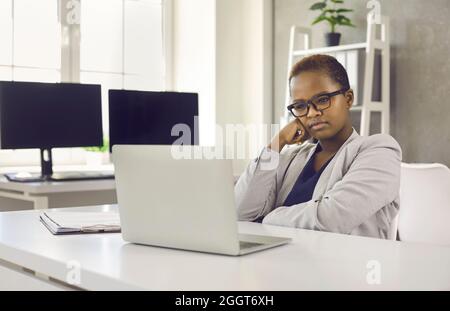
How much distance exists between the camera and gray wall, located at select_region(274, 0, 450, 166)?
11.8ft

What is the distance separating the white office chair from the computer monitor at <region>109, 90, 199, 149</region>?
59.8 inches

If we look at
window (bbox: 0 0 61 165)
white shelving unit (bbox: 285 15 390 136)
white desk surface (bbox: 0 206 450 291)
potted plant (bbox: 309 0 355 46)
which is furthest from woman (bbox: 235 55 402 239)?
window (bbox: 0 0 61 165)

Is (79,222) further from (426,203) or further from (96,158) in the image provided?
(96,158)

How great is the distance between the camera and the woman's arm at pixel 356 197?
60.4 inches

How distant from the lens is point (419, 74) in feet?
12.2

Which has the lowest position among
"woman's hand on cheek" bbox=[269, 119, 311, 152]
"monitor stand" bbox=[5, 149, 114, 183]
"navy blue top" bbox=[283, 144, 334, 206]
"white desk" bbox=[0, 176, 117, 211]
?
"white desk" bbox=[0, 176, 117, 211]

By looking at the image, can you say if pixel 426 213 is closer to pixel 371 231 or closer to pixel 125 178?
pixel 371 231

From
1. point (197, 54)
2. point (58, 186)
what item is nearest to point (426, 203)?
point (58, 186)

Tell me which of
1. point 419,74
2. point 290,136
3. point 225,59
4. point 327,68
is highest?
point 225,59

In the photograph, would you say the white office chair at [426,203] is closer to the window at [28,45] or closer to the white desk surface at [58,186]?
the white desk surface at [58,186]

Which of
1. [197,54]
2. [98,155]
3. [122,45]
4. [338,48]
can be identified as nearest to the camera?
[338,48]

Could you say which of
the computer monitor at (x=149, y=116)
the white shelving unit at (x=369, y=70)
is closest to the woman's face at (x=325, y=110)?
the computer monitor at (x=149, y=116)

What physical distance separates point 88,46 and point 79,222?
295 centimetres

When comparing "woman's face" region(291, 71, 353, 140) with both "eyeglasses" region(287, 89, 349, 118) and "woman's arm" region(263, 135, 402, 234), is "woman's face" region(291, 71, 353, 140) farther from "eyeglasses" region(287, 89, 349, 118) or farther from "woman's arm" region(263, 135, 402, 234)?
"woman's arm" region(263, 135, 402, 234)
